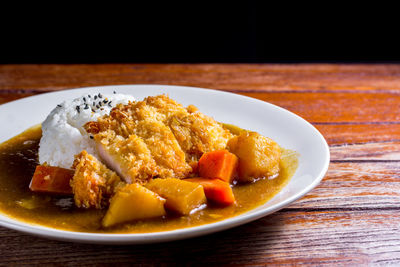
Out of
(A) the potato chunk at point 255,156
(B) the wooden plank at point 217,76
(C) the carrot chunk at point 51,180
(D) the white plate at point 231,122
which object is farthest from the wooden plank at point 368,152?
(C) the carrot chunk at point 51,180

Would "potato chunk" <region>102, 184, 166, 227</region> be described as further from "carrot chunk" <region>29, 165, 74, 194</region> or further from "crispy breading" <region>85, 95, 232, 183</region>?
"carrot chunk" <region>29, 165, 74, 194</region>

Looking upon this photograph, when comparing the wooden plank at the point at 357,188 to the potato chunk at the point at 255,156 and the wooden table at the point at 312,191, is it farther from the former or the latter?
the potato chunk at the point at 255,156

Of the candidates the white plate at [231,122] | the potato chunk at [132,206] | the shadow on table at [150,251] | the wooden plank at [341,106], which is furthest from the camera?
the wooden plank at [341,106]

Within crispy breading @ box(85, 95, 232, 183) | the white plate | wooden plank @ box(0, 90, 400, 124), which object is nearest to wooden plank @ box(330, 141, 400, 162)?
the white plate

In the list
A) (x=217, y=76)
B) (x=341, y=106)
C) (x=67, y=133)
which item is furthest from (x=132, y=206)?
(x=217, y=76)

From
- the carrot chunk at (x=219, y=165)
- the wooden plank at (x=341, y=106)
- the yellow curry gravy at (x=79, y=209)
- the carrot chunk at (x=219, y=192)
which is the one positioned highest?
the carrot chunk at (x=219, y=165)

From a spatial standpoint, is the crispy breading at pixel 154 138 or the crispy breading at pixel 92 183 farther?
the crispy breading at pixel 154 138
